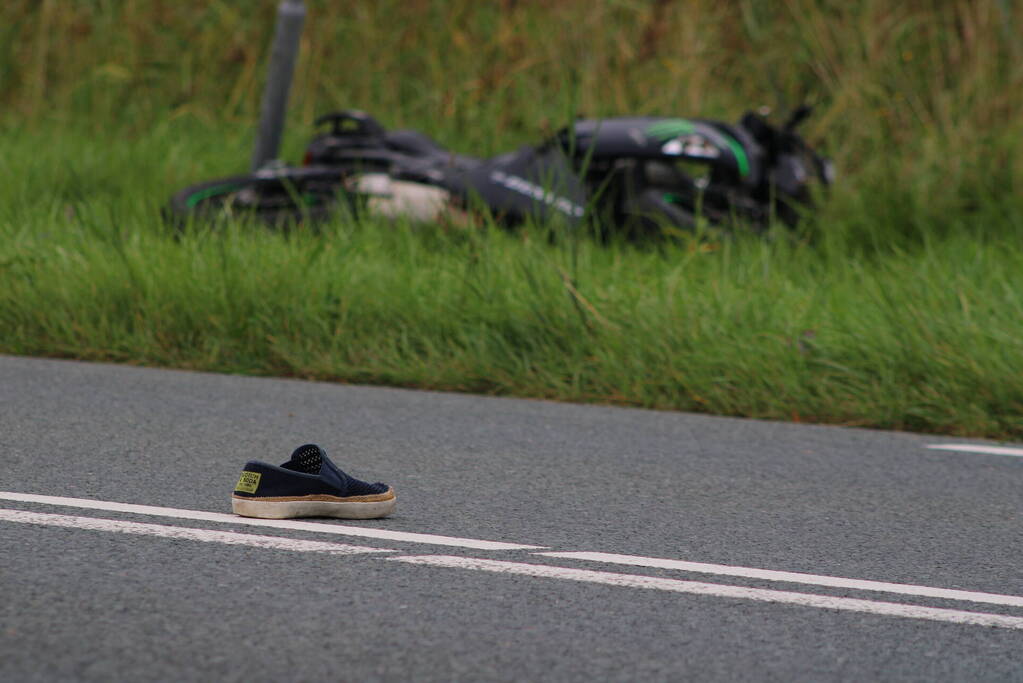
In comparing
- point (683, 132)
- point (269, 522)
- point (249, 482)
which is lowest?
point (269, 522)

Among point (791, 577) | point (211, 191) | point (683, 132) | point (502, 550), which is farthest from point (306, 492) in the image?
point (211, 191)

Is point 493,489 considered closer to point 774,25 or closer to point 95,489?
point 95,489

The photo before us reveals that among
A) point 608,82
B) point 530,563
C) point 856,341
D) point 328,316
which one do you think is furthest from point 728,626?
point 608,82

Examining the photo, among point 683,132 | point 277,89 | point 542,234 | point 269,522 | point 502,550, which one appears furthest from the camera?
point 277,89

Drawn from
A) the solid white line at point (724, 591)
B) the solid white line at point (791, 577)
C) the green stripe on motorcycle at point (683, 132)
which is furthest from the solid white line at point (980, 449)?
the green stripe on motorcycle at point (683, 132)

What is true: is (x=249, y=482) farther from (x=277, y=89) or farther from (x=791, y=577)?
(x=277, y=89)

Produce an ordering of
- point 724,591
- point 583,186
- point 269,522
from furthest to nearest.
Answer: point 583,186, point 269,522, point 724,591

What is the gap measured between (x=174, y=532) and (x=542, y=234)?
453 cm

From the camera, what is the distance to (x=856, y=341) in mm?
6898

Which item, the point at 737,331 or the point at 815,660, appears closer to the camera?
the point at 815,660

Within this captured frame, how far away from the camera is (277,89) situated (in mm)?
10109

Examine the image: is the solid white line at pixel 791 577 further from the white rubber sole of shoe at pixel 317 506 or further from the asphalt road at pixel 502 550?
the white rubber sole of shoe at pixel 317 506

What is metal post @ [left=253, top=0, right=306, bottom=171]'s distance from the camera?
996 cm

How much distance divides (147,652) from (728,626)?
136 cm
